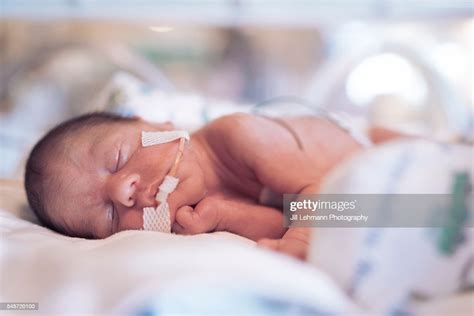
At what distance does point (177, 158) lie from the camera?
2.66 ft

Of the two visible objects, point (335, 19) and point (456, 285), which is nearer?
point (456, 285)

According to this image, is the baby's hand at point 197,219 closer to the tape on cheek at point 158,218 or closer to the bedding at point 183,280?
the tape on cheek at point 158,218

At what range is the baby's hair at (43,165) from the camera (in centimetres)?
82

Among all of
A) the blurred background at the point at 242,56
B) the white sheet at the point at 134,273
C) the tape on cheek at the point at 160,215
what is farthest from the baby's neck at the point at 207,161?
the blurred background at the point at 242,56

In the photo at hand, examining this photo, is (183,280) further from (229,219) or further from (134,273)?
(229,219)

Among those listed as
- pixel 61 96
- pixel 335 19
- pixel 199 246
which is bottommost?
pixel 61 96

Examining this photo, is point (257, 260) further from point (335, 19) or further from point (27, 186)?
point (335, 19)

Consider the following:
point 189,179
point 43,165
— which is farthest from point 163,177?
point 43,165

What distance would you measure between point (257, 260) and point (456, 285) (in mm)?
179

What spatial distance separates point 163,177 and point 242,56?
1234 mm

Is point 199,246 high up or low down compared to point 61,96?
up

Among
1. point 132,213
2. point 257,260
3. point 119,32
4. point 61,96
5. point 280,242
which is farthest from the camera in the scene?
point 119,32

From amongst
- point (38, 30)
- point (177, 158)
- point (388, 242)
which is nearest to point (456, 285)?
point (388, 242)

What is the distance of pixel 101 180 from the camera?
0.79 meters
